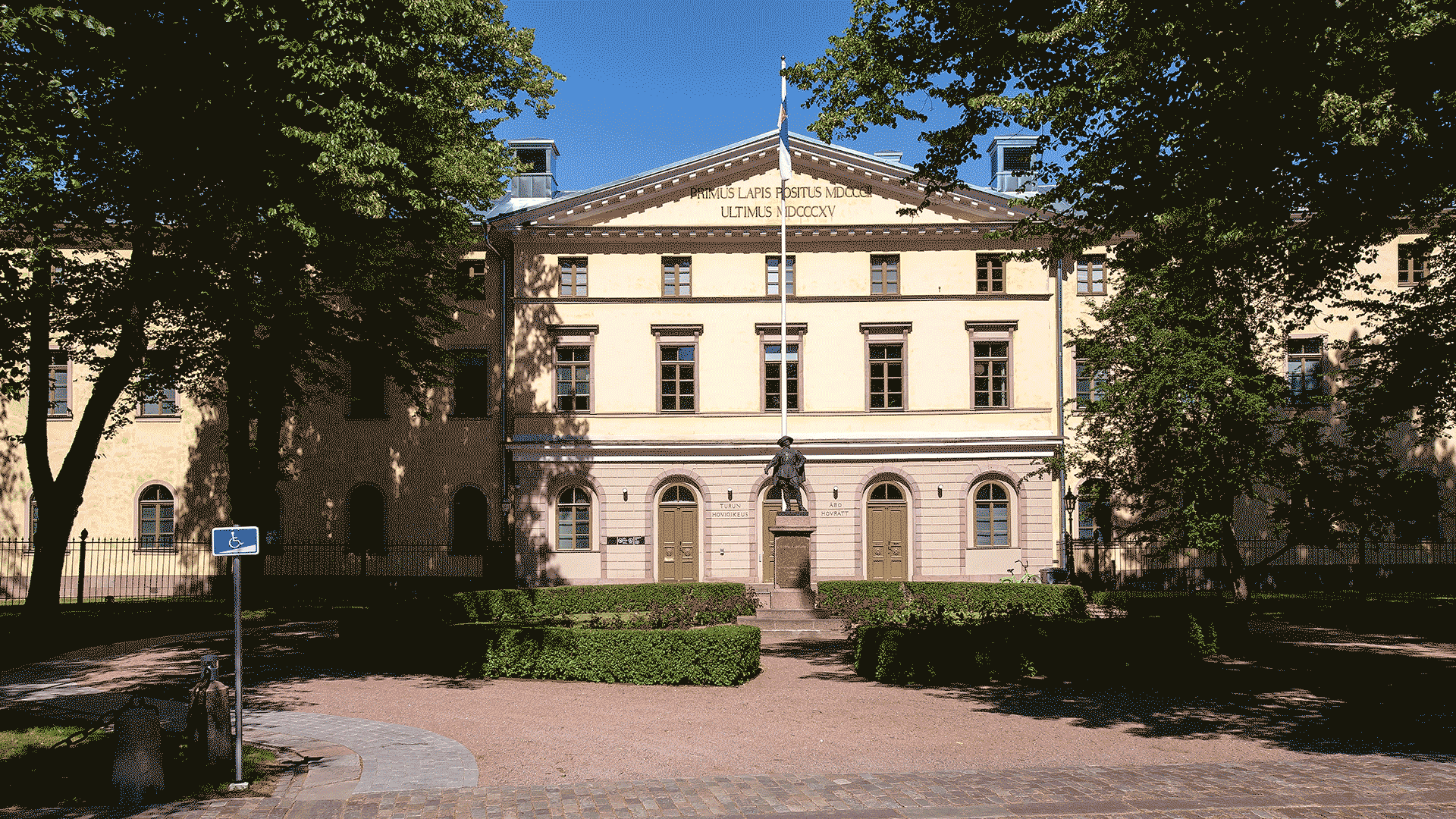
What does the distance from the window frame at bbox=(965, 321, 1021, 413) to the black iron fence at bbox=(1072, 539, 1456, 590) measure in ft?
17.2

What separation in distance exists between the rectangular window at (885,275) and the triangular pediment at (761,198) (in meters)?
1.27

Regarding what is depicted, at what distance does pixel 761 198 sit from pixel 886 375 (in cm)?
715

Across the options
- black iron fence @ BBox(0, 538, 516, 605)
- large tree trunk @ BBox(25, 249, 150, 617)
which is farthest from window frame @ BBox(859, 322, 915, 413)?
large tree trunk @ BBox(25, 249, 150, 617)

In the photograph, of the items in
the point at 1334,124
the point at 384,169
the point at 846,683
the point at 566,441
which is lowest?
the point at 846,683

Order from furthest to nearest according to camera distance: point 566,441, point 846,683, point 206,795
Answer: point 566,441 < point 846,683 < point 206,795

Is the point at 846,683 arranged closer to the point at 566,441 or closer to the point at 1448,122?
the point at 1448,122

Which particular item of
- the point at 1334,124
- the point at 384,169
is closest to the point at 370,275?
the point at 384,169

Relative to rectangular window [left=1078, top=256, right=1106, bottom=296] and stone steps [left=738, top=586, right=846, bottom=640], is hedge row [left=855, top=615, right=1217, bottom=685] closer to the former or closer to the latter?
stone steps [left=738, top=586, right=846, bottom=640]

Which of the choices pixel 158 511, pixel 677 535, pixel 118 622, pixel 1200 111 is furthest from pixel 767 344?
pixel 1200 111

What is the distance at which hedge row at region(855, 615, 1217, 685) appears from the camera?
15.2 meters

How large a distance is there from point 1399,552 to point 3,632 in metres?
38.8

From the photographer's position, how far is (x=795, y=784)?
9.55 meters

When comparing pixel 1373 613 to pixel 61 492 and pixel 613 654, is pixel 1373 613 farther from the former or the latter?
pixel 61 492

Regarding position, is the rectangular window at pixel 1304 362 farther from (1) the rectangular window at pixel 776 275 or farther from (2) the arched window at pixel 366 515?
(2) the arched window at pixel 366 515
